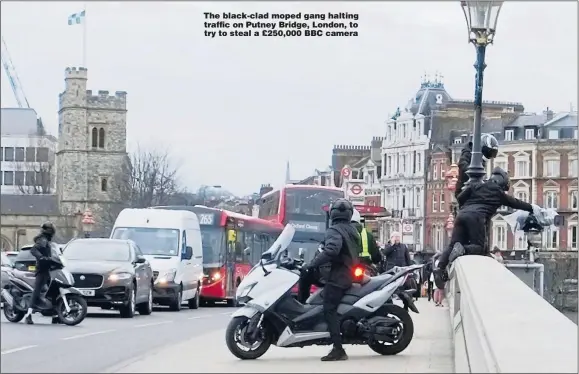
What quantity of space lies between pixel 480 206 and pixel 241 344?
2.76 metres

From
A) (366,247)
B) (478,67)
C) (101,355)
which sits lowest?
(101,355)

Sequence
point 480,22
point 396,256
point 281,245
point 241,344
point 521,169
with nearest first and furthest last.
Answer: point 241,344, point 281,245, point 480,22, point 396,256, point 521,169

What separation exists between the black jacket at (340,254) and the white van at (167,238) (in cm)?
1722

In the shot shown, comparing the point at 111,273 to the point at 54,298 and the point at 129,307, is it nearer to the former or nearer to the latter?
the point at 129,307

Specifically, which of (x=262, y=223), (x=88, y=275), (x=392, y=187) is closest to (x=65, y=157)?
(x=392, y=187)

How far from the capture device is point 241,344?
1412 centimetres

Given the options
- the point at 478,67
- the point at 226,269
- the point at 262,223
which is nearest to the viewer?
the point at 478,67

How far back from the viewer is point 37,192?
5423 inches

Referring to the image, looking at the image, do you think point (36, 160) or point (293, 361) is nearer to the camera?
point (293, 361)

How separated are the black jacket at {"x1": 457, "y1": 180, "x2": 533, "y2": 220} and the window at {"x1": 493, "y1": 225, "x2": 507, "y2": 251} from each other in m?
97.7

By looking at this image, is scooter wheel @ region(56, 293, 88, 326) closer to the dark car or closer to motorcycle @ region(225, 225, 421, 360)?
the dark car

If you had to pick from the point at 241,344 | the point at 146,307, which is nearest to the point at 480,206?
the point at 241,344

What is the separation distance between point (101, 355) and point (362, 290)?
311cm

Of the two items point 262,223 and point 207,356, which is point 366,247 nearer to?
point 207,356
